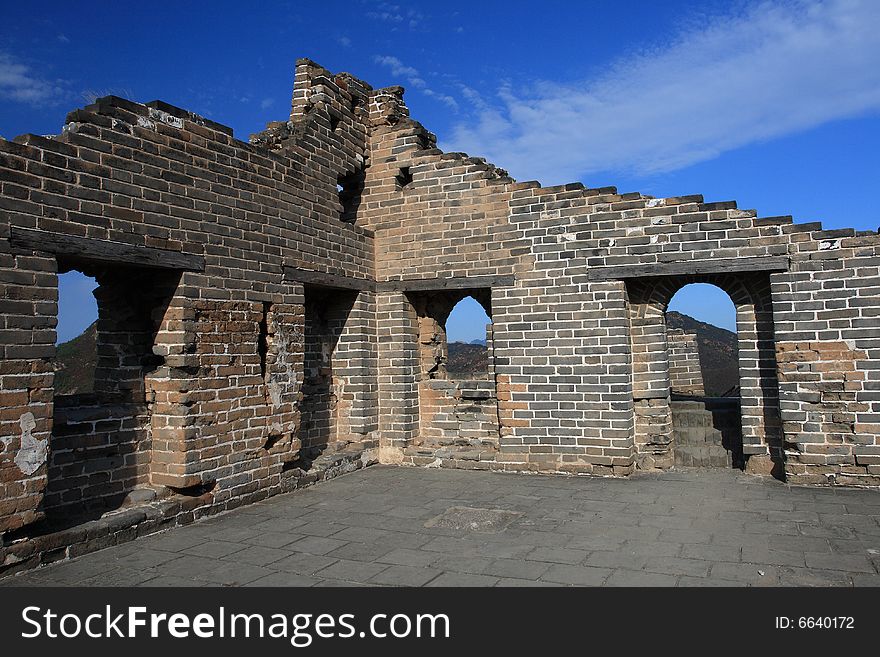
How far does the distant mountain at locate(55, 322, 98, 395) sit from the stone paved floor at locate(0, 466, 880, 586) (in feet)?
44.4

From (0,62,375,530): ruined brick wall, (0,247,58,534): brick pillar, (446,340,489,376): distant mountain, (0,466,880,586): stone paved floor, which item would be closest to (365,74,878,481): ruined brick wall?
(0,466,880,586): stone paved floor

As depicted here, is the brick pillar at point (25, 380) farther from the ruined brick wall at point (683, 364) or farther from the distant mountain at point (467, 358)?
Answer: the distant mountain at point (467, 358)

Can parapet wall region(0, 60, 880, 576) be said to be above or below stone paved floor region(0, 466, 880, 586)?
above

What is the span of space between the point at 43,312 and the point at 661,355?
750cm

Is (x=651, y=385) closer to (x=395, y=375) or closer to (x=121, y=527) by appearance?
(x=395, y=375)

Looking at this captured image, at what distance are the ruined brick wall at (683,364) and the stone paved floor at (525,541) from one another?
6092 mm

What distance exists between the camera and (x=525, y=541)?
5.71 metres

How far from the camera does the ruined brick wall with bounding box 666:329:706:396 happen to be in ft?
45.7

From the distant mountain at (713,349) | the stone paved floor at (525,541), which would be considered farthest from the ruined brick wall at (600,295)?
the distant mountain at (713,349)

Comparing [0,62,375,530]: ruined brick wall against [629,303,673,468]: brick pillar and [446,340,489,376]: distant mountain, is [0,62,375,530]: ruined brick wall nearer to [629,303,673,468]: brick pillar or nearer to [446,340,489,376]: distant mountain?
[629,303,673,468]: brick pillar

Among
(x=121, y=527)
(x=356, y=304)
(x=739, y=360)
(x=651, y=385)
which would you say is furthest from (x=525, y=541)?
(x=356, y=304)

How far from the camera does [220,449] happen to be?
22.9 feet

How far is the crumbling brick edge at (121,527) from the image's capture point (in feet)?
16.6

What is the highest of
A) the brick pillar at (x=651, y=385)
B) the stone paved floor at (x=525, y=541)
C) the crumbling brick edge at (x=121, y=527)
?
the brick pillar at (x=651, y=385)
